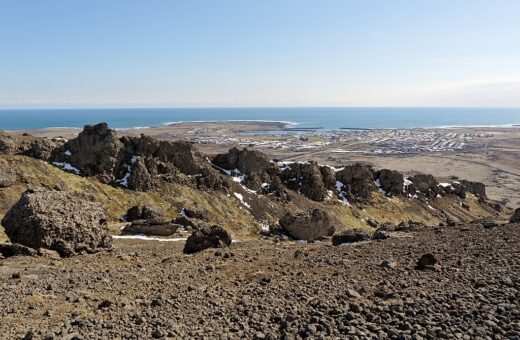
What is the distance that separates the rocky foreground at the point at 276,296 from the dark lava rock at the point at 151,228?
788 inches

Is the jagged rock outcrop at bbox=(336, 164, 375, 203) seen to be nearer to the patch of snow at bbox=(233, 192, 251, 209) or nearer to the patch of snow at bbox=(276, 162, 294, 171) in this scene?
the patch of snow at bbox=(276, 162, 294, 171)

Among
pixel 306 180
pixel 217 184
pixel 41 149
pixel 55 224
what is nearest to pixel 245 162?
pixel 217 184

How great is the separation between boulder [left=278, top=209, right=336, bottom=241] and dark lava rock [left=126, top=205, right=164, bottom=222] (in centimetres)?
1635

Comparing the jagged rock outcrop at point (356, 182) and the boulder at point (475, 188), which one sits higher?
the jagged rock outcrop at point (356, 182)

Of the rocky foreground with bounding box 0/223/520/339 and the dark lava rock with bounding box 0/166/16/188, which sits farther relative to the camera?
the dark lava rock with bounding box 0/166/16/188

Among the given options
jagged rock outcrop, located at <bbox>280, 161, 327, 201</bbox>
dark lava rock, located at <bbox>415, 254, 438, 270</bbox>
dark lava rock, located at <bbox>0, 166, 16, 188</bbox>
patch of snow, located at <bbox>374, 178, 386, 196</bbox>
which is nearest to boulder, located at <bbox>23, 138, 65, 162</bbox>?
dark lava rock, located at <bbox>0, 166, 16, 188</bbox>

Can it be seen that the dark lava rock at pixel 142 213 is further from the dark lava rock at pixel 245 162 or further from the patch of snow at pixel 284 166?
the patch of snow at pixel 284 166

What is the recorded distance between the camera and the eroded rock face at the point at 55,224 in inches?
925

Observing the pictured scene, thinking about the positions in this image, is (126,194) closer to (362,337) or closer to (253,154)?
(253,154)

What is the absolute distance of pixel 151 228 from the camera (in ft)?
139

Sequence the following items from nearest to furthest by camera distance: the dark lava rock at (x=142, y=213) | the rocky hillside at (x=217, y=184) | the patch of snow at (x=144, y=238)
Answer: the patch of snow at (x=144, y=238) → the dark lava rock at (x=142, y=213) → the rocky hillside at (x=217, y=184)

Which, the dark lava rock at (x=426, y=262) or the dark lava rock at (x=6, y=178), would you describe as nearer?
the dark lava rock at (x=426, y=262)

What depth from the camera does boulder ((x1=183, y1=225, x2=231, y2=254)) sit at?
90.7 ft

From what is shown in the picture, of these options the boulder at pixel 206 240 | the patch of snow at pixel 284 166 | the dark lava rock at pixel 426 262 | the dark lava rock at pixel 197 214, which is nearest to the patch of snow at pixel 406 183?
the patch of snow at pixel 284 166
